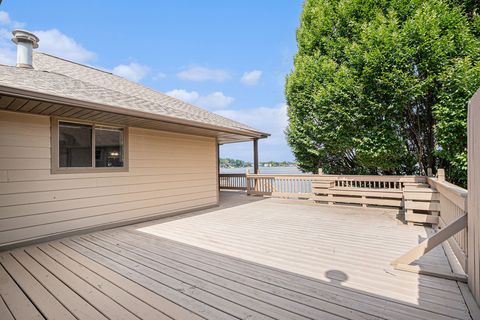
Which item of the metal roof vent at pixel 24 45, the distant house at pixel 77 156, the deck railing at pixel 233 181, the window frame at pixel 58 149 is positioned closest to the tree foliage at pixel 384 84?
the deck railing at pixel 233 181

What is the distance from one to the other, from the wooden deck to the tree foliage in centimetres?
297

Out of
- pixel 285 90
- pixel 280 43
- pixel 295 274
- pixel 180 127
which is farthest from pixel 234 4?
pixel 295 274

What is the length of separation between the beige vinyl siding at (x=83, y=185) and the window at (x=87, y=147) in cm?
12

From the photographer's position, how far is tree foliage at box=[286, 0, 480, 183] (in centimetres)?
550

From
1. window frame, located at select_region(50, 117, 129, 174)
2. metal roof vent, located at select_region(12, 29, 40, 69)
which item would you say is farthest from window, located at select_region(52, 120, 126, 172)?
metal roof vent, located at select_region(12, 29, 40, 69)

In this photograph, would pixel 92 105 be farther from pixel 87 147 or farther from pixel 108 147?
pixel 108 147

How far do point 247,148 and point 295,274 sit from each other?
7.42m

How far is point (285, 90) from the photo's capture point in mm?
9531

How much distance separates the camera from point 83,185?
456 cm

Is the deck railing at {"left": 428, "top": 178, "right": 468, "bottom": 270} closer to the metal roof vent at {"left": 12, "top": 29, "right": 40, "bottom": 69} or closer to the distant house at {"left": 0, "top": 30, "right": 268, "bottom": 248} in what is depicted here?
the distant house at {"left": 0, "top": 30, "right": 268, "bottom": 248}

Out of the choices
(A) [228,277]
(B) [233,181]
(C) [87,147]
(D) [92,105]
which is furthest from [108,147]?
(B) [233,181]

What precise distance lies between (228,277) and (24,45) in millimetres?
6833

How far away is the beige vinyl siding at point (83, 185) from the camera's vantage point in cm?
379

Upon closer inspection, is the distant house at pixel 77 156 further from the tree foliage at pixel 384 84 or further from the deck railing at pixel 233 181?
the deck railing at pixel 233 181
